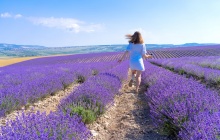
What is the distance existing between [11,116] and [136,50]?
9.95 feet

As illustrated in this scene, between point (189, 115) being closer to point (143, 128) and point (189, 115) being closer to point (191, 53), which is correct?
point (143, 128)

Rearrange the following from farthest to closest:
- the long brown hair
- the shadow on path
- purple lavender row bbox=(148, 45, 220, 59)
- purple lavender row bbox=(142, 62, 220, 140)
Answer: purple lavender row bbox=(148, 45, 220, 59) → the long brown hair → the shadow on path → purple lavender row bbox=(142, 62, 220, 140)

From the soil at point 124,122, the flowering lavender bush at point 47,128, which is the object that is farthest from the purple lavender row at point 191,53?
the flowering lavender bush at point 47,128

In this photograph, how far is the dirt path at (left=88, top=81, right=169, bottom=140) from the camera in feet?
9.73

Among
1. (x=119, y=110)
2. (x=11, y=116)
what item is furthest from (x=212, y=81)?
(x=11, y=116)

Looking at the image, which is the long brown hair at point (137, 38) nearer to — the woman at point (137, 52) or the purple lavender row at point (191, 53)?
the woman at point (137, 52)

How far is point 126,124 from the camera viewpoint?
336 cm

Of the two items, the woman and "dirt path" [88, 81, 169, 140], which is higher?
the woman

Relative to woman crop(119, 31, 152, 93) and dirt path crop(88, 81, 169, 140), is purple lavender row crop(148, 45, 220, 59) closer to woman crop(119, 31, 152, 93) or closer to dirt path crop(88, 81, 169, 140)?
woman crop(119, 31, 152, 93)

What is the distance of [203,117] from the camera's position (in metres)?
2.00

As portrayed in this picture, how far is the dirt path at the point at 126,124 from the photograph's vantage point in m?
2.96

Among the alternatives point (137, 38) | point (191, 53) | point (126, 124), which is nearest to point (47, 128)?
point (126, 124)

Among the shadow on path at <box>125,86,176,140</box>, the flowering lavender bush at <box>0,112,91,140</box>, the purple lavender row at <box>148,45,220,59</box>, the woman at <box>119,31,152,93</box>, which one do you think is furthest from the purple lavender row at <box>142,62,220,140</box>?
the purple lavender row at <box>148,45,220,59</box>

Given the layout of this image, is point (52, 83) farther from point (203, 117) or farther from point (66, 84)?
point (203, 117)
